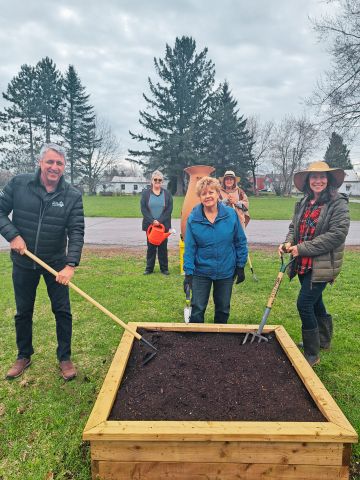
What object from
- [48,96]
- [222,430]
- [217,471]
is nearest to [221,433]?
[222,430]

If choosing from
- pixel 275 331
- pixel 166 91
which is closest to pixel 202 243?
pixel 275 331

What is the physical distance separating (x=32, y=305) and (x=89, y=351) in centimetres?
98

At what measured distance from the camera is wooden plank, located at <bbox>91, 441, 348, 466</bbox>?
2191 mm

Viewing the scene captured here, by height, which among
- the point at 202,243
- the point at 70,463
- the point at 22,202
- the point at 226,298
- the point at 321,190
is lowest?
the point at 70,463

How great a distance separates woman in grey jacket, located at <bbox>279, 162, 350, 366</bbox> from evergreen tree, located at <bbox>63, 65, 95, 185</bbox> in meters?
46.4

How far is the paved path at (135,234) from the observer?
11.7m

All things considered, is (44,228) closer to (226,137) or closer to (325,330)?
(325,330)

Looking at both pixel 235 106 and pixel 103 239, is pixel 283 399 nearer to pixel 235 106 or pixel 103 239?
pixel 103 239

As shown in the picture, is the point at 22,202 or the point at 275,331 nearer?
the point at 22,202

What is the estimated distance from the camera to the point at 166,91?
41688 mm

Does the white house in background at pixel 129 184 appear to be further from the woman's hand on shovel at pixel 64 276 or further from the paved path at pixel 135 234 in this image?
the woman's hand on shovel at pixel 64 276

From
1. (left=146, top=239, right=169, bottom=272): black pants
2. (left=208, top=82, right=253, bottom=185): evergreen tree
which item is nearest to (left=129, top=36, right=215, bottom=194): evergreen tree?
(left=208, top=82, right=253, bottom=185): evergreen tree

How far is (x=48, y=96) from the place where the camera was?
1774 inches

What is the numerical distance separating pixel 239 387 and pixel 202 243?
143 centimetres
